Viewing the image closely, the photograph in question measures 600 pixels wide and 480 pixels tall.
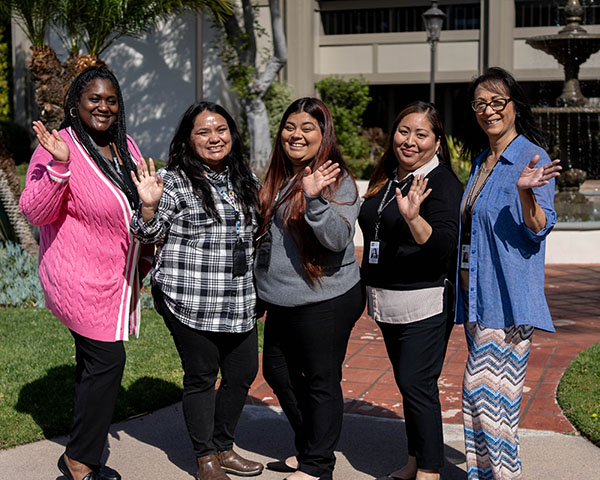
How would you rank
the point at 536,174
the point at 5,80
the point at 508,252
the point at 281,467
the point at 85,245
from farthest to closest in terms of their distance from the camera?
the point at 5,80 < the point at 281,467 < the point at 85,245 < the point at 508,252 < the point at 536,174

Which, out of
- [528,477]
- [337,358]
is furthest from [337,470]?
[528,477]

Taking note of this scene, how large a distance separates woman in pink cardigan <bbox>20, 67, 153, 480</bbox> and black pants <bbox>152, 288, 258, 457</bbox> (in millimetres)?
232

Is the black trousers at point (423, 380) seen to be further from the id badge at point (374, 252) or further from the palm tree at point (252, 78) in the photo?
the palm tree at point (252, 78)

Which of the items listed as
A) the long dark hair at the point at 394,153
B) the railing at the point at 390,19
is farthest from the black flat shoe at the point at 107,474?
the railing at the point at 390,19

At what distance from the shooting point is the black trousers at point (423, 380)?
135 inches

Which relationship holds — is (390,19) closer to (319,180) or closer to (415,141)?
(415,141)

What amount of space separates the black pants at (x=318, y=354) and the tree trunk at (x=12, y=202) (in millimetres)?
5871

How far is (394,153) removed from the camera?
11.9ft

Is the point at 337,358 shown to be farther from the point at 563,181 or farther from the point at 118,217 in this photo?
the point at 563,181

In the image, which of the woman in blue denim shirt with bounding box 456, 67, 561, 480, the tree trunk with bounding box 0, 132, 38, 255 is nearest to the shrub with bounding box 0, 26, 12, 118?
the tree trunk with bounding box 0, 132, 38, 255

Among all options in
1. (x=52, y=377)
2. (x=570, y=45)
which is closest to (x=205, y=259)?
(x=52, y=377)

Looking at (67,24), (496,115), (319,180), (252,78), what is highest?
(252,78)

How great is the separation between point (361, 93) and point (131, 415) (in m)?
19.1

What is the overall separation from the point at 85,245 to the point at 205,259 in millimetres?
548
